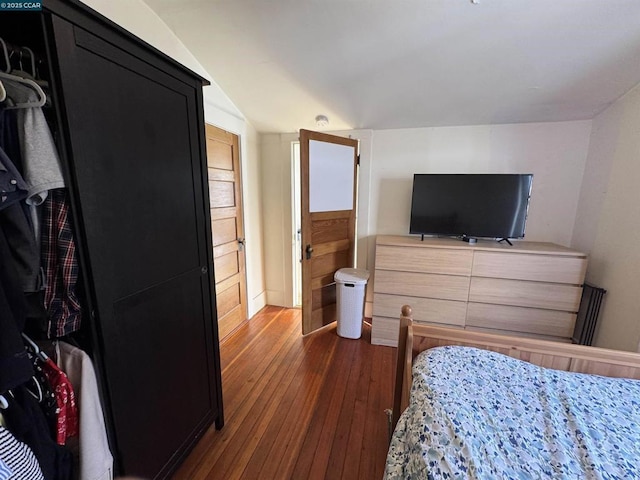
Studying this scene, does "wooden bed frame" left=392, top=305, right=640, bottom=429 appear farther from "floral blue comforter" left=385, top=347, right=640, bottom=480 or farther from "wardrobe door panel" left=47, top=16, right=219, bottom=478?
"wardrobe door panel" left=47, top=16, right=219, bottom=478

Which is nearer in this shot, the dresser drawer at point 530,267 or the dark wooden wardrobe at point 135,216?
the dark wooden wardrobe at point 135,216

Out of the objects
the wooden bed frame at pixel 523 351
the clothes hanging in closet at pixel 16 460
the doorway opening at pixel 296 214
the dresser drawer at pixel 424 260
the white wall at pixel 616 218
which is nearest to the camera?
the clothes hanging in closet at pixel 16 460

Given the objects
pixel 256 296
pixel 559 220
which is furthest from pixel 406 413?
pixel 559 220

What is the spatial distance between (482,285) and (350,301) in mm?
1164

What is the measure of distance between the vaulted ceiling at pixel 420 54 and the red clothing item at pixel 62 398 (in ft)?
6.28

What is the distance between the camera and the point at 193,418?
139 centimetres

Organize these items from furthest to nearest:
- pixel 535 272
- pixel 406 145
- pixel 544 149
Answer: pixel 406 145 < pixel 544 149 < pixel 535 272

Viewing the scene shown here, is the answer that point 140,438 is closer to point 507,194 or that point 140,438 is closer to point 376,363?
point 376,363

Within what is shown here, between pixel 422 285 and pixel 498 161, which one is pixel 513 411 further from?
pixel 498 161

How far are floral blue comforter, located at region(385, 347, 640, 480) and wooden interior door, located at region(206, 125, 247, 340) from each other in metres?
1.92

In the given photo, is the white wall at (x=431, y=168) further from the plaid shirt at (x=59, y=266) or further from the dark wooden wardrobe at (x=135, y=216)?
the plaid shirt at (x=59, y=266)

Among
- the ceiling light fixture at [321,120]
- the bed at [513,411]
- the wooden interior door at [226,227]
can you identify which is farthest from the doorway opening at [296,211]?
the bed at [513,411]

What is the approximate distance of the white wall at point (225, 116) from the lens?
4.75ft

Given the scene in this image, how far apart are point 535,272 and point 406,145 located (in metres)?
1.62
